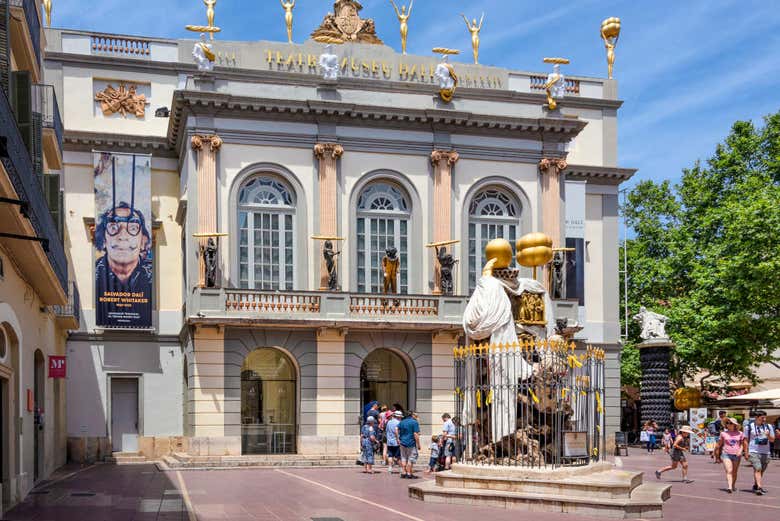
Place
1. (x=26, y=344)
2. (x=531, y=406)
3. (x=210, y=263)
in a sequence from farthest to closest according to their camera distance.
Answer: (x=210, y=263)
(x=26, y=344)
(x=531, y=406)

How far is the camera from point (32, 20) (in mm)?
22219

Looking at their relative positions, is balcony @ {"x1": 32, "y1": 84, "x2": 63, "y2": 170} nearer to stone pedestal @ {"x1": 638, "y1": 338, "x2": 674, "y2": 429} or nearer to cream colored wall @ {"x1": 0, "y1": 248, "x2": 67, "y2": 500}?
cream colored wall @ {"x1": 0, "y1": 248, "x2": 67, "y2": 500}

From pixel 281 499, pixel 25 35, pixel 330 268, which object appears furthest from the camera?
pixel 330 268

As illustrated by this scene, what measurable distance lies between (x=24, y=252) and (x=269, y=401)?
1799 centimetres

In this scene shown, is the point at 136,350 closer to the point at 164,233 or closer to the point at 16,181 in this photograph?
the point at 164,233

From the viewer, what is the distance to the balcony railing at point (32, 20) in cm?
1950

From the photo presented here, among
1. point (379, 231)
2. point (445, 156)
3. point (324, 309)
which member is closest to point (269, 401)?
point (324, 309)

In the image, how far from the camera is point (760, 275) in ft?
136

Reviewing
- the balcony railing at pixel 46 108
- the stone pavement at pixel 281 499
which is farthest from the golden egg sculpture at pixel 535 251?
the balcony railing at pixel 46 108

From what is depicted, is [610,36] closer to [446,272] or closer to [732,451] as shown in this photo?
[446,272]

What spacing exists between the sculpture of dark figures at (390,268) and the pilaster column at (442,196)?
145cm

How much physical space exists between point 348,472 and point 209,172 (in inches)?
451

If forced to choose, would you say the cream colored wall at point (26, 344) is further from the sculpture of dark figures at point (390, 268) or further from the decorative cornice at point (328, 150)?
the sculpture of dark figures at point (390, 268)

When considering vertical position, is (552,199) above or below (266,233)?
above
